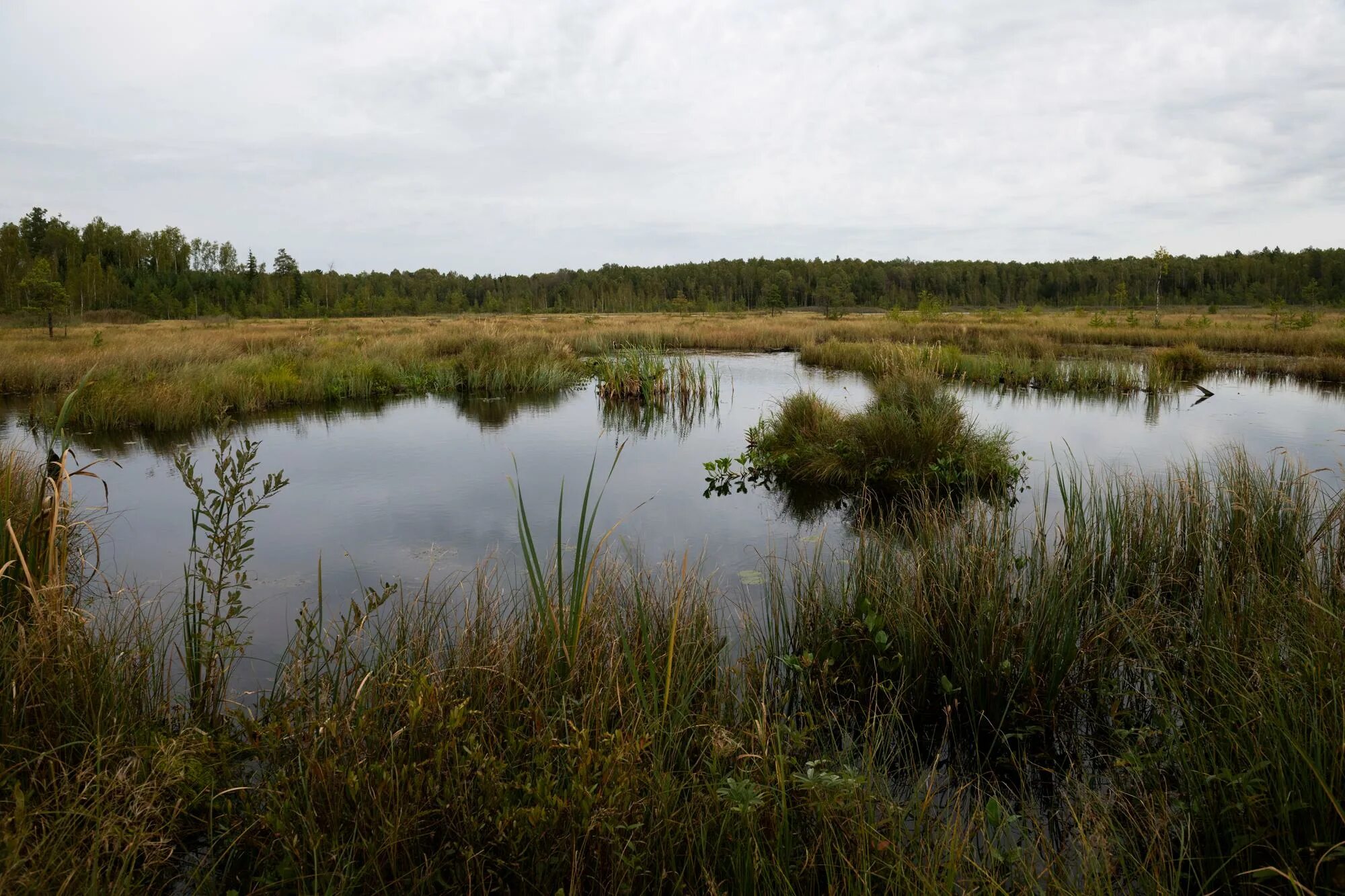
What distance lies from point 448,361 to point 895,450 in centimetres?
1272

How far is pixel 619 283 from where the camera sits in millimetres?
89938

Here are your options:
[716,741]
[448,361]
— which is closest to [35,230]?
[448,361]

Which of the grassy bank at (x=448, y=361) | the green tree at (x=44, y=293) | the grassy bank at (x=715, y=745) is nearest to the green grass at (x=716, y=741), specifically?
the grassy bank at (x=715, y=745)

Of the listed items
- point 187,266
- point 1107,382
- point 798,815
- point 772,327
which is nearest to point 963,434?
point 798,815

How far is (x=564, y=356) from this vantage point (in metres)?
19.7

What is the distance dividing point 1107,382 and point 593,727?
15909mm

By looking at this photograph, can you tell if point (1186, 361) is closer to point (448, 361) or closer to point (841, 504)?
point (841, 504)

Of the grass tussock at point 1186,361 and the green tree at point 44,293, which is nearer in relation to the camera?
the grass tussock at point 1186,361

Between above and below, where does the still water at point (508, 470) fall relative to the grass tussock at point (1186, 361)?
below

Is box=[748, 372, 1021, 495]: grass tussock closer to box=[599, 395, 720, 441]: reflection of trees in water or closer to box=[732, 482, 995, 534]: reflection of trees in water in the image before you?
box=[732, 482, 995, 534]: reflection of trees in water

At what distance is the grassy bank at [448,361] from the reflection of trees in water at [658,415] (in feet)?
2.92

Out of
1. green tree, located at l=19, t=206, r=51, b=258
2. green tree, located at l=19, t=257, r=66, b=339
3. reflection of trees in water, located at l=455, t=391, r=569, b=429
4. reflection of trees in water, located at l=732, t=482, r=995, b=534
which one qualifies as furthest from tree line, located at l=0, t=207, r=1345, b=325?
reflection of trees in water, located at l=732, t=482, r=995, b=534

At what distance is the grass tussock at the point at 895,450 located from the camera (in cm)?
754

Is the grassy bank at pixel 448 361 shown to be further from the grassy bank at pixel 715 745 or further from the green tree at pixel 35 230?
the green tree at pixel 35 230
